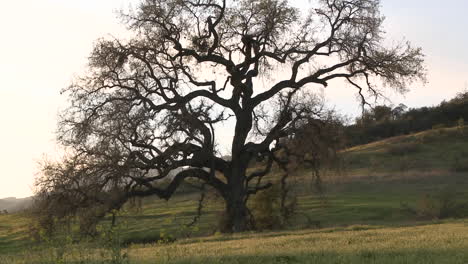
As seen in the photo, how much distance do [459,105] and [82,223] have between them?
295ft

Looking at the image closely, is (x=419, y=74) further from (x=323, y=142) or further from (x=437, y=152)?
(x=437, y=152)

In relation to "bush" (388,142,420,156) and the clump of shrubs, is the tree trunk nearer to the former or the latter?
the clump of shrubs

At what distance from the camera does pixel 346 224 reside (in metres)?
35.6

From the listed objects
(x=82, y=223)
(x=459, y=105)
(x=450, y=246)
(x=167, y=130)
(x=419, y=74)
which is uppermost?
(x=459, y=105)

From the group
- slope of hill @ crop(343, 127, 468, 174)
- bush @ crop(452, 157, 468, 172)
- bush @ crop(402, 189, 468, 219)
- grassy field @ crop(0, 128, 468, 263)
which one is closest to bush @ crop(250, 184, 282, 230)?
grassy field @ crop(0, 128, 468, 263)

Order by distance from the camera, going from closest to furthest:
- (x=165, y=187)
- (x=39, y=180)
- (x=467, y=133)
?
(x=39, y=180) < (x=165, y=187) < (x=467, y=133)

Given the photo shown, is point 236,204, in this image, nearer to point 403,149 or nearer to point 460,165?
point 460,165

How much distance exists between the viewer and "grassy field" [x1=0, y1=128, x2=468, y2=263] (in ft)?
46.8

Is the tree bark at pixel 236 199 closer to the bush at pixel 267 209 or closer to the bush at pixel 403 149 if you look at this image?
the bush at pixel 267 209

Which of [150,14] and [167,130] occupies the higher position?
[150,14]

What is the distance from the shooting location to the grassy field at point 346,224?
14258 mm

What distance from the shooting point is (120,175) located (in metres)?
27.7

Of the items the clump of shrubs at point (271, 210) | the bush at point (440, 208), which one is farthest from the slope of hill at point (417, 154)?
the clump of shrubs at point (271, 210)

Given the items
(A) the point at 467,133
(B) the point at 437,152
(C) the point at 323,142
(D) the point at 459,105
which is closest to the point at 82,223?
(C) the point at 323,142
